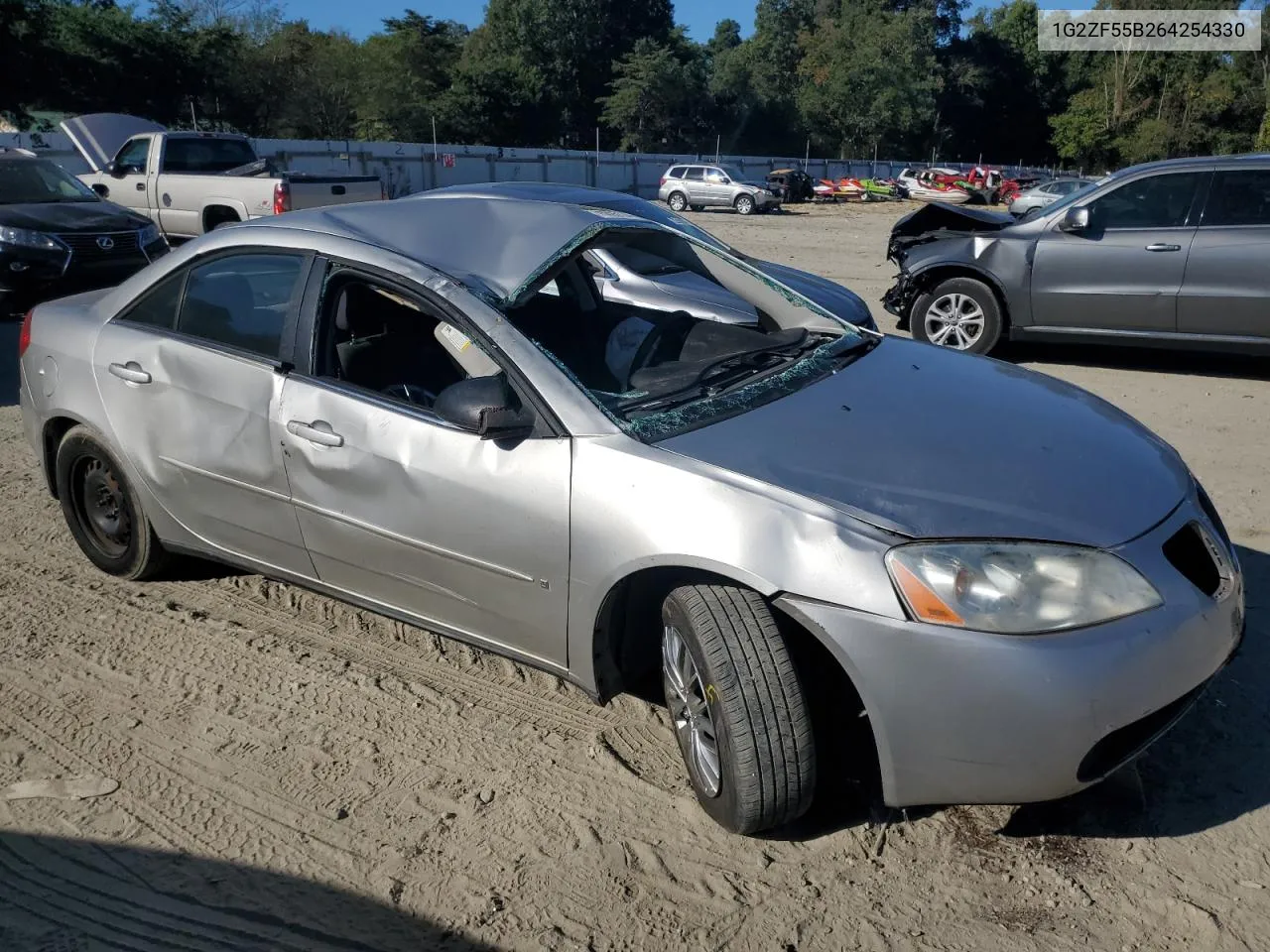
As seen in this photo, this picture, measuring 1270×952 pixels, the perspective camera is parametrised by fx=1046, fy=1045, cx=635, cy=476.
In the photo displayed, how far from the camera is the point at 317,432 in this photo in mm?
3363

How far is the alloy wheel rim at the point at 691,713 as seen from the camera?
2781 millimetres

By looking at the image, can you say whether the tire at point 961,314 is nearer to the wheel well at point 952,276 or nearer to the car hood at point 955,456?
the wheel well at point 952,276

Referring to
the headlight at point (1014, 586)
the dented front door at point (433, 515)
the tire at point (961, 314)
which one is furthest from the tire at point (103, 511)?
the tire at point (961, 314)

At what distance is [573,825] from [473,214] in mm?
2072

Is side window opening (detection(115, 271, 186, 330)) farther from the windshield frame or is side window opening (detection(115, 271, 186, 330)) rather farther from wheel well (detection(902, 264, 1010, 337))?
the windshield frame

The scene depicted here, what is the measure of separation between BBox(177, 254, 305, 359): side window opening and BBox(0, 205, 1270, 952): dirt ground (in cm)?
113

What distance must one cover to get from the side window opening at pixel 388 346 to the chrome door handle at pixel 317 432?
0.58ft

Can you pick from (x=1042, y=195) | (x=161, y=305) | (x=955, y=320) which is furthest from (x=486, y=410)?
(x=1042, y=195)

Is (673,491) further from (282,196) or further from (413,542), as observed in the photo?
(282,196)

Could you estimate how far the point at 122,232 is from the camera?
1112 cm

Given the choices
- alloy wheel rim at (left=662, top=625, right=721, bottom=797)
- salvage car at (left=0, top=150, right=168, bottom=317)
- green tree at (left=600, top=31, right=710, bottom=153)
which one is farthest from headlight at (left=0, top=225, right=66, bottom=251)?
green tree at (left=600, top=31, right=710, bottom=153)

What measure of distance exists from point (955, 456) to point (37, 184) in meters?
12.0

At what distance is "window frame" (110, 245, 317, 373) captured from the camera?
3529mm

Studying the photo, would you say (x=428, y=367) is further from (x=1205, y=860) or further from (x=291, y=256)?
(x=1205, y=860)
